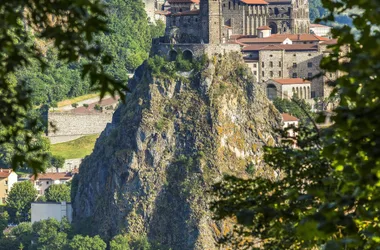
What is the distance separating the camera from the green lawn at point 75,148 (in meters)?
95.1

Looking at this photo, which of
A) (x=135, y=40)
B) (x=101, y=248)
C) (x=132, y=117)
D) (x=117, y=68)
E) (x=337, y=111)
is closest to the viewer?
(x=337, y=111)

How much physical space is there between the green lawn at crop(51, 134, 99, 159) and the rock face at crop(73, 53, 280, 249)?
494 inches

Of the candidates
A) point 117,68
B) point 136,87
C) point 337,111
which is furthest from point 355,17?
point 117,68

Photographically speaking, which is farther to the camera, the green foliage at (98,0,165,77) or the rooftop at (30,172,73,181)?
the green foliage at (98,0,165,77)

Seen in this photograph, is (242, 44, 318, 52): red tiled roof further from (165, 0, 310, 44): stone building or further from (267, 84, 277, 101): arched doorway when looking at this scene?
(267, 84, 277, 101): arched doorway

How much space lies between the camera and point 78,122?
97.1 m

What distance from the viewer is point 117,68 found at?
111m

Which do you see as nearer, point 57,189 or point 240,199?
point 240,199

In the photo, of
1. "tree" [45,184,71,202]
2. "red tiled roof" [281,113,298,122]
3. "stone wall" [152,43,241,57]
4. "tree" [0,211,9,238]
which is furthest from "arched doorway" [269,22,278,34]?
"tree" [0,211,9,238]

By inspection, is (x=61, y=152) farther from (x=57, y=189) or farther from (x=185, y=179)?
(x=185, y=179)

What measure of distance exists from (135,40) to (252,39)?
98.3ft

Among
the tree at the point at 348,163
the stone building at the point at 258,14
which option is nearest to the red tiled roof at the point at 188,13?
the stone building at the point at 258,14

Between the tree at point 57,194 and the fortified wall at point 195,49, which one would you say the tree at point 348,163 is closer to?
the fortified wall at point 195,49

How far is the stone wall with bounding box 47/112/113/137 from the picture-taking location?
96.2 meters
